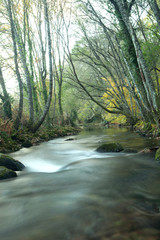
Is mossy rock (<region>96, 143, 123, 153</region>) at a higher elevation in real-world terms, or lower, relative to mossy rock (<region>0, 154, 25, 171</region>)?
lower

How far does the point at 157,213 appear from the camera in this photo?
188cm

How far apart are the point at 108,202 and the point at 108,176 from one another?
1.28 meters

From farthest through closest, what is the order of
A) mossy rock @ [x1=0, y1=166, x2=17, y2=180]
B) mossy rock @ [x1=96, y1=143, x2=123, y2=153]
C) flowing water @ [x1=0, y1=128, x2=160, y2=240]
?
mossy rock @ [x1=96, y1=143, x2=123, y2=153]
mossy rock @ [x1=0, y1=166, x2=17, y2=180]
flowing water @ [x1=0, y1=128, x2=160, y2=240]

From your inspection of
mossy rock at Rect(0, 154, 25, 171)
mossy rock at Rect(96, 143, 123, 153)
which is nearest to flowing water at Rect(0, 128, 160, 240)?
mossy rock at Rect(0, 154, 25, 171)

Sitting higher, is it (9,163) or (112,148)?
(9,163)

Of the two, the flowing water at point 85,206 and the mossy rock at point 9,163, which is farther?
the mossy rock at point 9,163

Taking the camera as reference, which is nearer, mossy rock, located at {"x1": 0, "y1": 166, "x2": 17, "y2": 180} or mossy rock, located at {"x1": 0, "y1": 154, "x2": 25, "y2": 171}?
mossy rock, located at {"x1": 0, "y1": 166, "x2": 17, "y2": 180}

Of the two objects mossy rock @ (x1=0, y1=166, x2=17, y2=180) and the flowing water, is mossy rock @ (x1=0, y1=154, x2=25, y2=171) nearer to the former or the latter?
mossy rock @ (x1=0, y1=166, x2=17, y2=180)

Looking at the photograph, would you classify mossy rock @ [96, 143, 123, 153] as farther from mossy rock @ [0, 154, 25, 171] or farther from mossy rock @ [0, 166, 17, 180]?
mossy rock @ [0, 166, 17, 180]

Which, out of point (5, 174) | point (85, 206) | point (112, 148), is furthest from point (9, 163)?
point (112, 148)

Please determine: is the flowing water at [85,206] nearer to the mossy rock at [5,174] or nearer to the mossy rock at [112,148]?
the mossy rock at [5,174]

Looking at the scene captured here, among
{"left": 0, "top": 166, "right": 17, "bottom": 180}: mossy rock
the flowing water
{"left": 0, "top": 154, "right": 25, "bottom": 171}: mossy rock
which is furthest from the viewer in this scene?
{"left": 0, "top": 154, "right": 25, "bottom": 171}: mossy rock

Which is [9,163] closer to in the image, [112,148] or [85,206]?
[85,206]

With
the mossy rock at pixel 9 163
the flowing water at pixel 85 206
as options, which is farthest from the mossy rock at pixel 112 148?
the mossy rock at pixel 9 163
